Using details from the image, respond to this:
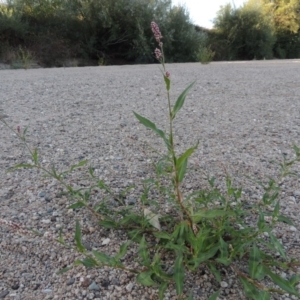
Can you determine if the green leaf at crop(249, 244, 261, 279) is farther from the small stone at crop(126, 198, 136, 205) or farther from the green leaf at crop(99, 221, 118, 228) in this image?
the small stone at crop(126, 198, 136, 205)

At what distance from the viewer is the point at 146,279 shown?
42.1 inches

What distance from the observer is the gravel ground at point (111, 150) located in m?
1.21

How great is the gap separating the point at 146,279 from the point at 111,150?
134cm

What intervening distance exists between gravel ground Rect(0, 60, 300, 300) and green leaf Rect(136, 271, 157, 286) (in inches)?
3.4

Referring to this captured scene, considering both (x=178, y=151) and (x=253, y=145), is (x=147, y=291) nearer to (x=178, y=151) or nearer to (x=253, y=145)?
(x=178, y=151)

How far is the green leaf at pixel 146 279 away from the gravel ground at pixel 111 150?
0.28ft

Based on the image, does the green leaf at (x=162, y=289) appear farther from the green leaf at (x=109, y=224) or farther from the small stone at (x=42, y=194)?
the small stone at (x=42, y=194)

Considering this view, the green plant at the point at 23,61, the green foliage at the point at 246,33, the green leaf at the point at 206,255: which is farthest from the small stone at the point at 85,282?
the green foliage at the point at 246,33

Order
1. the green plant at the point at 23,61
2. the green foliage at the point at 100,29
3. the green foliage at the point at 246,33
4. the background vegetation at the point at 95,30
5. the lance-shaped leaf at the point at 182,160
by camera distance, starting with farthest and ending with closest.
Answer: the green foliage at the point at 246,33 → the green foliage at the point at 100,29 → the background vegetation at the point at 95,30 → the green plant at the point at 23,61 → the lance-shaped leaf at the point at 182,160

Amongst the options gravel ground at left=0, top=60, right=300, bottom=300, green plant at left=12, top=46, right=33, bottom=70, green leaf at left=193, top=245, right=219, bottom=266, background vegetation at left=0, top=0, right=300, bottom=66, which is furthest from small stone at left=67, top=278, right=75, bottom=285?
background vegetation at left=0, top=0, right=300, bottom=66

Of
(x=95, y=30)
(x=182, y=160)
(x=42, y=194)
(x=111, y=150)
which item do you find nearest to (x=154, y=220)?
(x=182, y=160)

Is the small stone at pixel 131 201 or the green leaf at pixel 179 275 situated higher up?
the green leaf at pixel 179 275

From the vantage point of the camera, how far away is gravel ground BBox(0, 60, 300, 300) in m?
1.21

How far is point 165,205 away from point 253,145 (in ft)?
3.51
